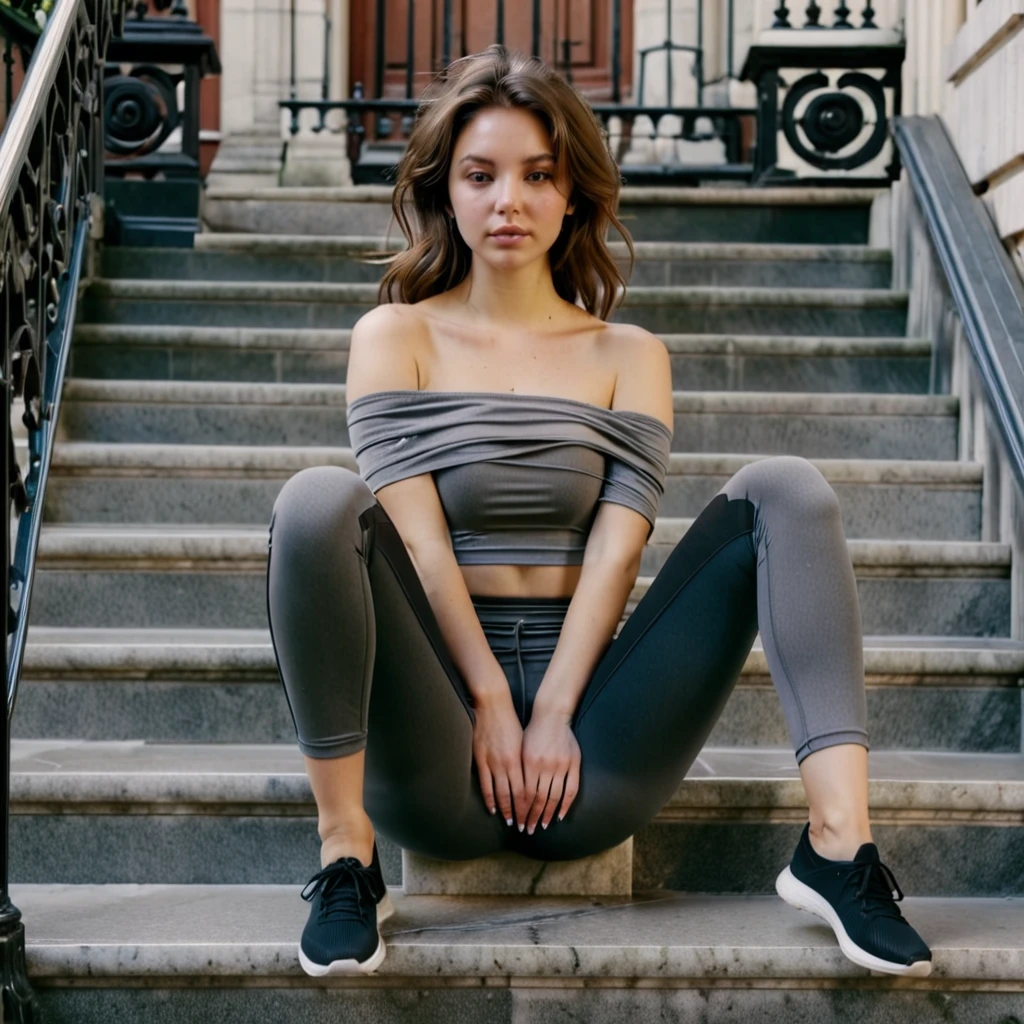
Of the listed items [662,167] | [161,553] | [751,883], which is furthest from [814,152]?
[751,883]

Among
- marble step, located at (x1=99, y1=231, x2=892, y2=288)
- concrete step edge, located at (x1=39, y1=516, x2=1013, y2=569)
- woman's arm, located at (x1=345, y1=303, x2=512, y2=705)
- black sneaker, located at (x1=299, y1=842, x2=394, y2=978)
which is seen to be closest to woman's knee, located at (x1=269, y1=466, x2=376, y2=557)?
woman's arm, located at (x1=345, y1=303, x2=512, y2=705)

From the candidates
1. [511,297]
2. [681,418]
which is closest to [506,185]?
[511,297]

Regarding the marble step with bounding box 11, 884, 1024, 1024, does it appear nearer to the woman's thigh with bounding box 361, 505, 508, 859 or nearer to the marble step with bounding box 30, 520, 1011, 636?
the woman's thigh with bounding box 361, 505, 508, 859

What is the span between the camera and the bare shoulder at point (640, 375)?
2014 millimetres

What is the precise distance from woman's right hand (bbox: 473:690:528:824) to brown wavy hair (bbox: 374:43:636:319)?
0.68m

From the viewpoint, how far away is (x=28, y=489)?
2.49 meters

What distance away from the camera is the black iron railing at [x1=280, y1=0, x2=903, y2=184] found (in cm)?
442

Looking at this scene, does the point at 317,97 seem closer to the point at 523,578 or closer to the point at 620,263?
the point at 620,263

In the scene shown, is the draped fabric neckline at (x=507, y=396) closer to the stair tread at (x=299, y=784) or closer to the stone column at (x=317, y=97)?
the stair tread at (x=299, y=784)

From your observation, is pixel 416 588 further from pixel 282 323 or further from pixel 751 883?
pixel 282 323

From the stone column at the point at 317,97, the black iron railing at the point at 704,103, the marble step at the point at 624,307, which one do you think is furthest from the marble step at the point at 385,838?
the stone column at the point at 317,97

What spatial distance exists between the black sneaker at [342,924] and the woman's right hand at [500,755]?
19 centimetres

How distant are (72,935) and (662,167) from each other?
4262 mm

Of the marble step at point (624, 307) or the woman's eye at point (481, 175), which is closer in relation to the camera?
the woman's eye at point (481, 175)
